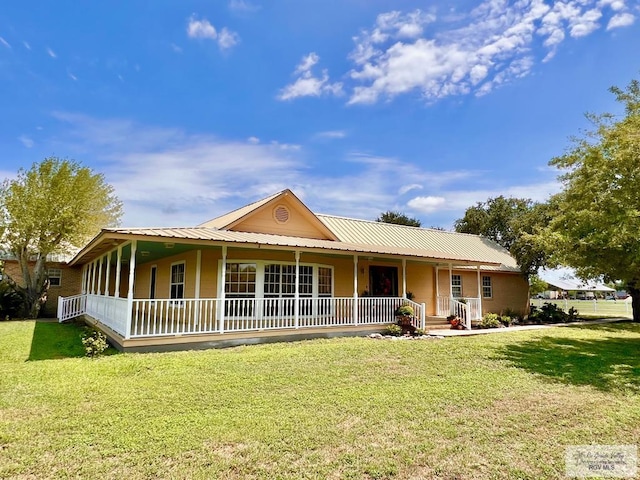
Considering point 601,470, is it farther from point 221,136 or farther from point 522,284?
point 522,284

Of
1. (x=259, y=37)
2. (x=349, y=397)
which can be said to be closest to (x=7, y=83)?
(x=259, y=37)

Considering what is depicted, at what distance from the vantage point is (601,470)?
402 cm

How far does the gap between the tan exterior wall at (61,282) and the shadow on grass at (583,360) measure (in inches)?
943

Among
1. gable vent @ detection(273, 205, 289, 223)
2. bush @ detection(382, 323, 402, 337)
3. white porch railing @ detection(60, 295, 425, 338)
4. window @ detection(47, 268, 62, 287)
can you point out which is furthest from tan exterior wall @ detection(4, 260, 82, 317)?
bush @ detection(382, 323, 402, 337)

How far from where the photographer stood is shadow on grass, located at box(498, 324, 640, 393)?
775 cm

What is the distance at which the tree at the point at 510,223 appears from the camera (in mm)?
22359

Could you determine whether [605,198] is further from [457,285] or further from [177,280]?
[177,280]

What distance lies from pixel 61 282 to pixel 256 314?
18305mm

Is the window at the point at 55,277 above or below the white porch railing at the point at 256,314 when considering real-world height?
above

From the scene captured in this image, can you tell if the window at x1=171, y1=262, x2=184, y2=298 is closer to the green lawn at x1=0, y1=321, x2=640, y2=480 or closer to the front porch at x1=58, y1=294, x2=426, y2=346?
the front porch at x1=58, y1=294, x2=426, y2=346

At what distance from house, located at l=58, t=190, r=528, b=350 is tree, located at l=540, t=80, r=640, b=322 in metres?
4.48

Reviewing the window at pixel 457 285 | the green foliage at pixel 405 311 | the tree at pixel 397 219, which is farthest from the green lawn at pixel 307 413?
the tree at pixel 397 219

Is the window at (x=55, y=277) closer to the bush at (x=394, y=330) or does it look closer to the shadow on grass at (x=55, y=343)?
the shadow on grass at (x=55, y=343)

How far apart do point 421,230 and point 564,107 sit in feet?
38.3
